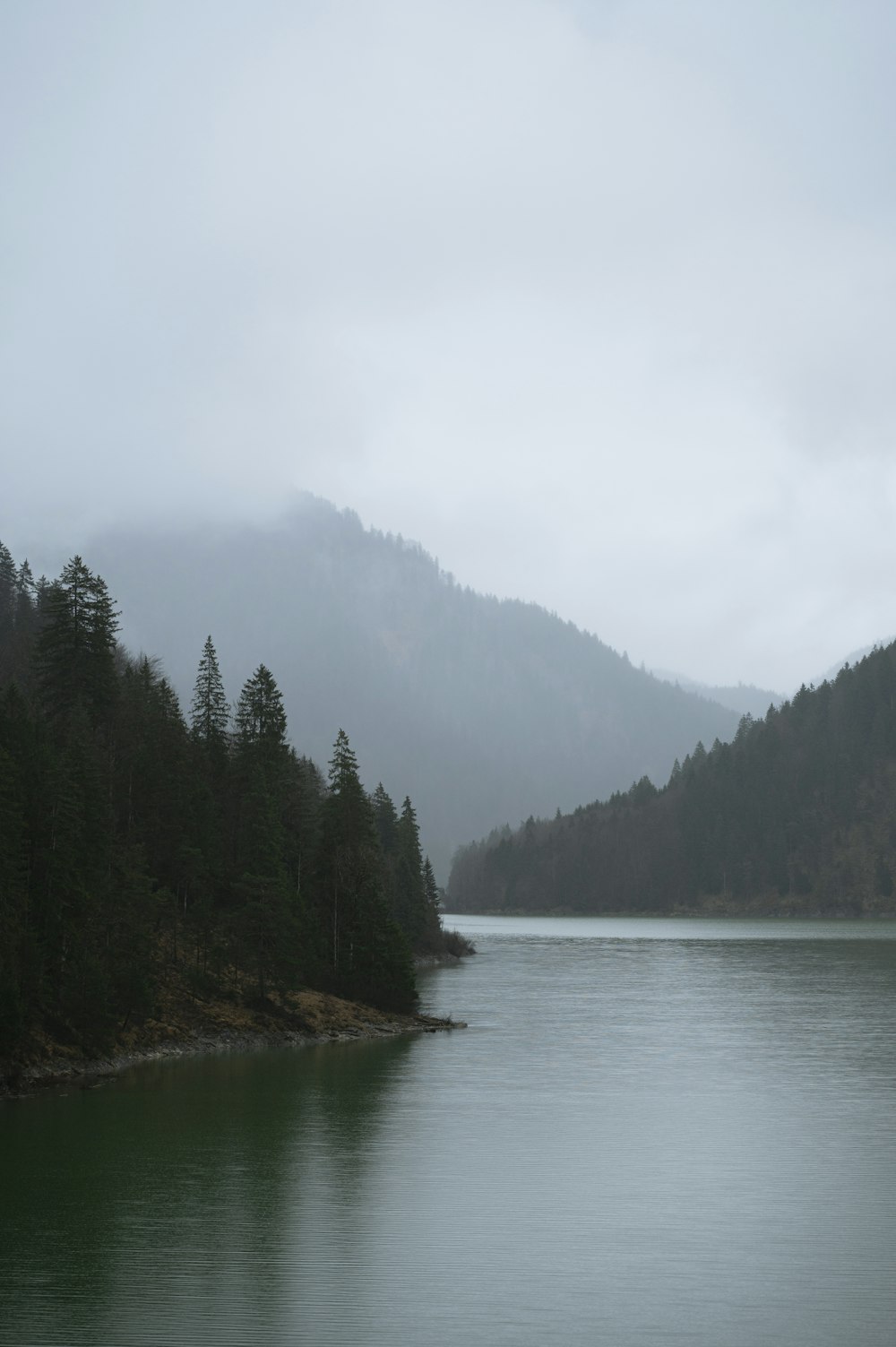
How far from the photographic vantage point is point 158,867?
71688 millimetres

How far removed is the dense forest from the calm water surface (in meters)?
5.65

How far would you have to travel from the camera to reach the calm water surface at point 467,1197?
75.3 feet

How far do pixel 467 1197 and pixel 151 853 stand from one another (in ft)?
140

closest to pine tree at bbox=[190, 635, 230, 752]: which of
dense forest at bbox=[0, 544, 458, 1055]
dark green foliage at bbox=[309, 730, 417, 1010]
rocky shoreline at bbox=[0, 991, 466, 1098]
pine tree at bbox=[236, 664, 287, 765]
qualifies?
dense forest at bbox=[0, 544, 458, 1055]

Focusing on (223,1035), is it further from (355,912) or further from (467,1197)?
(467,1197)

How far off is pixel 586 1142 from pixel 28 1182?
16456 millimetres

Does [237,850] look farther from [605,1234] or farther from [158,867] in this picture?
[605,1234]

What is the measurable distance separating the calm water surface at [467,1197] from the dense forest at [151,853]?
5.65 m

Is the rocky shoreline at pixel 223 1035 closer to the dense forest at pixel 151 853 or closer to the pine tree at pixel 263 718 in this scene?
the dense forest at pixel 151 853

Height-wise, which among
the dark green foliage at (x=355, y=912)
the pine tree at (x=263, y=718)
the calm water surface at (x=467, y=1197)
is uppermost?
the pine tree at (x=263, y=718)

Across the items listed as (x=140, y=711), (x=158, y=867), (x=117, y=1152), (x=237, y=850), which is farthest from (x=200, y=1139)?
(x=140, y=711)

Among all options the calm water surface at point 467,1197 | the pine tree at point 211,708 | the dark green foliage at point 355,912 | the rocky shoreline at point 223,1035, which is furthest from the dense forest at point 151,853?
the calm water surface at point 467,1197

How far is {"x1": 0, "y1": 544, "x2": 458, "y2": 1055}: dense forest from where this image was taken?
2035 inches

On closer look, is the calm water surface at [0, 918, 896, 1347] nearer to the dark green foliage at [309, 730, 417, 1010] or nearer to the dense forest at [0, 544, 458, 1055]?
the dense forest at [0, 544, 458, 1055]
